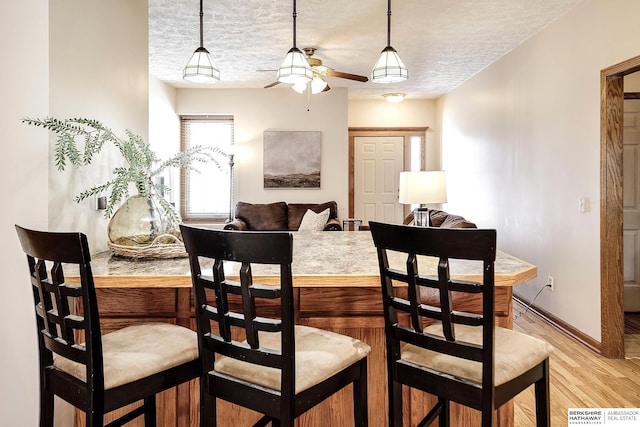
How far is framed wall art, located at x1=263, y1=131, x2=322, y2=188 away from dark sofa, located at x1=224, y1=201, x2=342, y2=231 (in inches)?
16.7

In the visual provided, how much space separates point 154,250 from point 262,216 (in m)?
4.41

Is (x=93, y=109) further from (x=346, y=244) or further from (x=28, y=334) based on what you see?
(x=346, y=244)

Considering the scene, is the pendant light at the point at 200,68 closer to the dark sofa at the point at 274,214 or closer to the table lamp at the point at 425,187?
the table lamp at the point at 425,187

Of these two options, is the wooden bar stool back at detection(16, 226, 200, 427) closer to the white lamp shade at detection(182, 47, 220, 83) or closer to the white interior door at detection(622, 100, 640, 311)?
the white lamp shade at detection(182, 47, 220, 83)

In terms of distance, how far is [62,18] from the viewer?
2006mm

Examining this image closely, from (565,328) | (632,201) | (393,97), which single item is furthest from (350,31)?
(565,328)

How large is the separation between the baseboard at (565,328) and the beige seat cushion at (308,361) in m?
2.67

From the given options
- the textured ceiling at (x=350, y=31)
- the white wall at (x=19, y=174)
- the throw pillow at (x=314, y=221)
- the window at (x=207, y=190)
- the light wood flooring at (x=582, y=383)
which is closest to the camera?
the white wall at (x=19, y=174)

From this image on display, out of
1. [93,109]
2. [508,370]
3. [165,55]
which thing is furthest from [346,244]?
[165,55]

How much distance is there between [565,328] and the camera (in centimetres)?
373

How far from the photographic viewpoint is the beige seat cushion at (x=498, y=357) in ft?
4.30

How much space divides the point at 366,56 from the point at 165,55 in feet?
7.10

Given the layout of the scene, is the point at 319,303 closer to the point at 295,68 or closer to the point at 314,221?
the point at 295,68

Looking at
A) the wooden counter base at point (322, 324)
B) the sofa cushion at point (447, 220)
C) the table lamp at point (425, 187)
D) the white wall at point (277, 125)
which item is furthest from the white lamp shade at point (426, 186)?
the white wall at point (277, 125)
